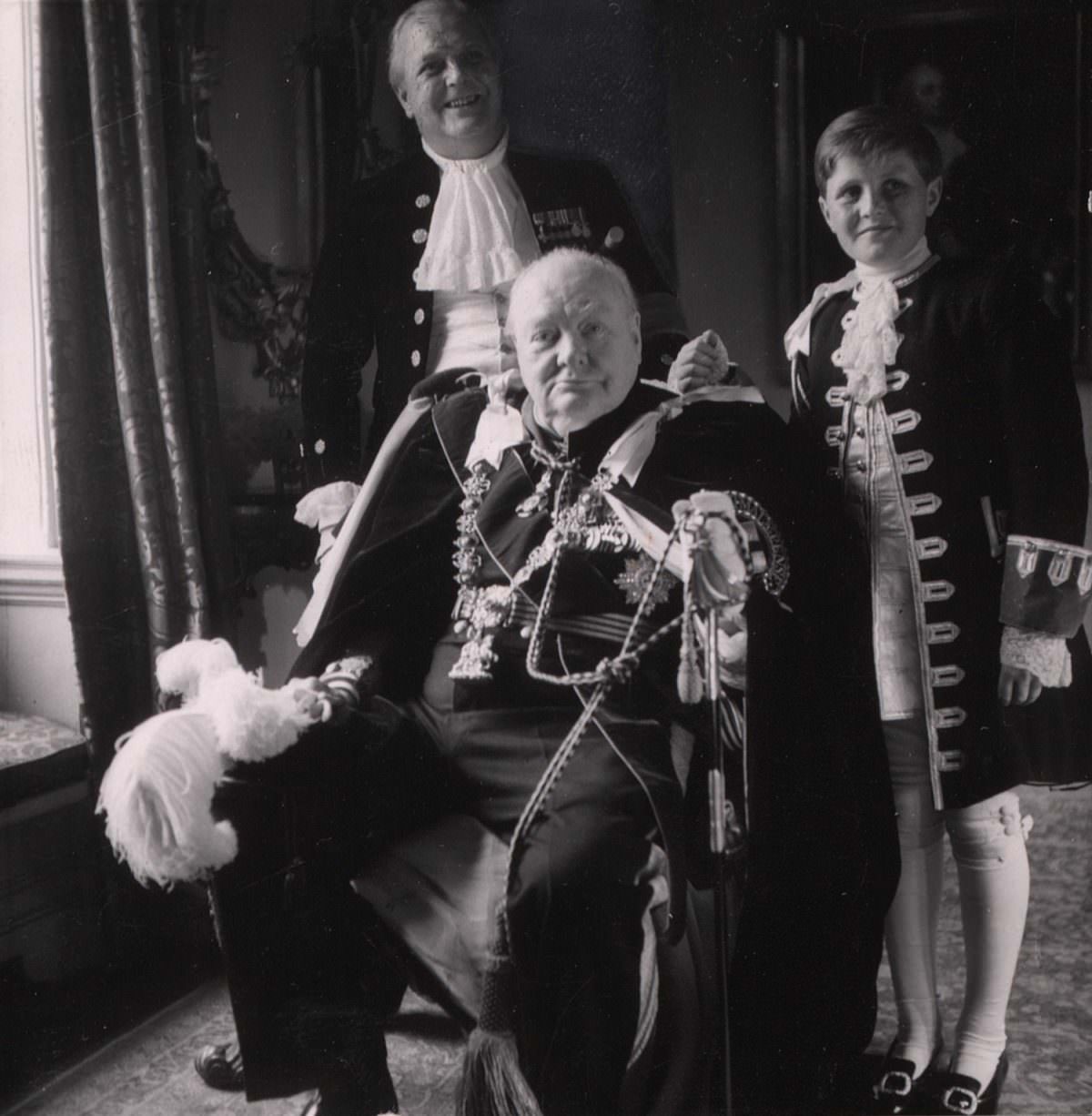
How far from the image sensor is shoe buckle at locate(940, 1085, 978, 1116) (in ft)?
5.28

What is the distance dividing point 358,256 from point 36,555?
76 cm

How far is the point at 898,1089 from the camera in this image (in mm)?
1634

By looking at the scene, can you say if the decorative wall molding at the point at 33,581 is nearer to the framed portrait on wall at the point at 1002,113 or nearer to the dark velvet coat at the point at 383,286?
the dark velvet coat at the point at 383,286

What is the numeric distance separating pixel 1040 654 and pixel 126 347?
4.64ft

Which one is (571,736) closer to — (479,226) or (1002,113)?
(479,226)

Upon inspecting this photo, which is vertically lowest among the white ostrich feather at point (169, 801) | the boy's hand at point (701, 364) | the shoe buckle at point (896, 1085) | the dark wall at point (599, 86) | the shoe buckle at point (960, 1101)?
the shoe buckle at point (960, 1101)

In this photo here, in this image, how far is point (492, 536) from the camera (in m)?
1.70

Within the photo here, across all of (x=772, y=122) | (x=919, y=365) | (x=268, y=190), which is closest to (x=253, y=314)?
(x=268, y=190)

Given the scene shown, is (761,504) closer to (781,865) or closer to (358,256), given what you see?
(781,865)

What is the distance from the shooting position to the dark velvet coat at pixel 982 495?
4.96ft

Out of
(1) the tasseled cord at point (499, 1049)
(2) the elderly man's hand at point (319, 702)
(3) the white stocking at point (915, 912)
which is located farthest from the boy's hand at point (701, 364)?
(1) the tasseled cord at point (499, 1049)

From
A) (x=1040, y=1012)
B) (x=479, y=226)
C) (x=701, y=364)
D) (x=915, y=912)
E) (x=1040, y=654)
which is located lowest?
(x=1040, y=1012)

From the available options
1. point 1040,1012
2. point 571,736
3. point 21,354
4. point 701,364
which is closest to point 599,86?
point 701,364

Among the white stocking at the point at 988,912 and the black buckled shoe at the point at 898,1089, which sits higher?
the white stocking at the point at 988,912
